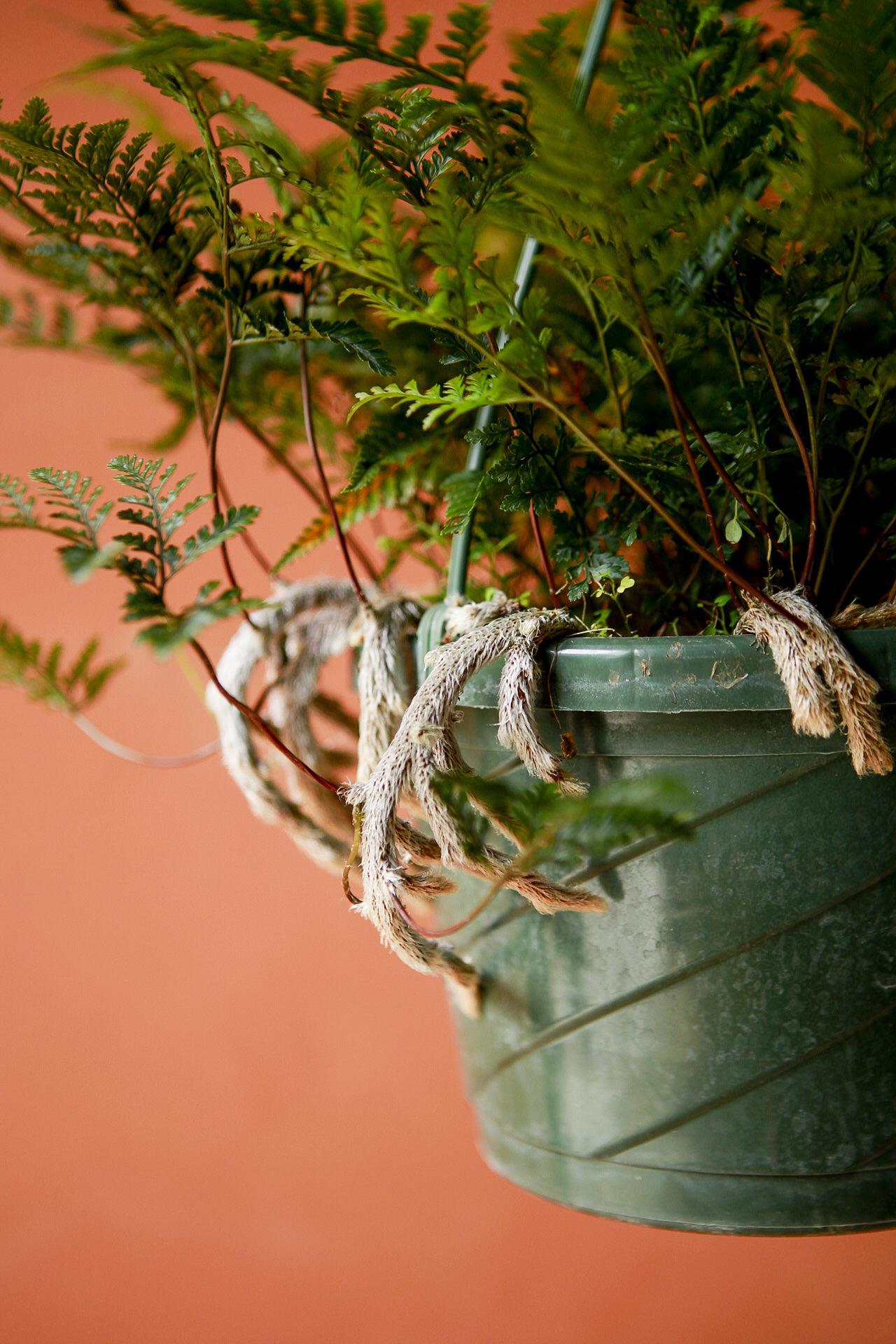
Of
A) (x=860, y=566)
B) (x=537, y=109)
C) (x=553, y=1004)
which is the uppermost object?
(x=537, y=109)

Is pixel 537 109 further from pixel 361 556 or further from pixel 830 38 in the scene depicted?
pixel 361 556

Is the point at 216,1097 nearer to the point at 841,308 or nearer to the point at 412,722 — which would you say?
the point at 412,722

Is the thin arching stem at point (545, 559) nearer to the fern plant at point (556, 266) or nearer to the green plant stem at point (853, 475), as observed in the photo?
the fern plant at point (556, 266)

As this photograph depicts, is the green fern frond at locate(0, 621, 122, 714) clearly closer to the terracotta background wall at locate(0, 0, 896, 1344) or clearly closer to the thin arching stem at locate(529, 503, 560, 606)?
the thin arching stem at locate(529, 503, 560, 606)

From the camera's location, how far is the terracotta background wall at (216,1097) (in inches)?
46.5

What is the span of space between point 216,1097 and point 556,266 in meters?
1.08

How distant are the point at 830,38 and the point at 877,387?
0.16 m

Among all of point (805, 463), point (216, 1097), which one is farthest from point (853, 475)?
point (216, 1097)

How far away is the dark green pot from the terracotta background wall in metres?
0.76

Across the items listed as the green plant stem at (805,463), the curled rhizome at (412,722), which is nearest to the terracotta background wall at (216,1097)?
the curled rhizome at (412,722)

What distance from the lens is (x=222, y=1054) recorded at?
1267 millimetres

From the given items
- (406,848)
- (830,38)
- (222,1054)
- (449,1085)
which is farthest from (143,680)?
(830,38)

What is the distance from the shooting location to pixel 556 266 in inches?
19.9

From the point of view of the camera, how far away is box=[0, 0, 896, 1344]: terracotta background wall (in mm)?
1181
